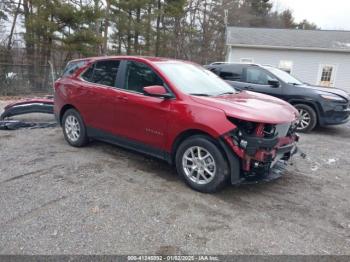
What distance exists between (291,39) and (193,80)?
1764 centimetres

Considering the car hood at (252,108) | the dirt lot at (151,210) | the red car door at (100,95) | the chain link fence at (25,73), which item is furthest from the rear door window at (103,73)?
the chain link fence at (25,73)

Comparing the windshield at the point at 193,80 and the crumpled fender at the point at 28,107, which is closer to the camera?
the windshield at the point at 193,80

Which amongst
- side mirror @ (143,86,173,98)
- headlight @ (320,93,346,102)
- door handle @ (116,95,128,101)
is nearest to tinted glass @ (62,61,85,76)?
door handle @ (116,95,128,101)

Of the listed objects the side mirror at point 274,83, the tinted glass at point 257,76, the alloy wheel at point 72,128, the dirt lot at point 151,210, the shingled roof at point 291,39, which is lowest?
the dirt lot at point 151,210

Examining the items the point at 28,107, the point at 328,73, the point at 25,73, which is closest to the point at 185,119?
the point at 28,107

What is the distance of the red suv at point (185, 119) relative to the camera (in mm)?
3709

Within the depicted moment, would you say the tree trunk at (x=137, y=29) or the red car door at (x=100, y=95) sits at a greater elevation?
the tree trunk at (x=137, y=29)

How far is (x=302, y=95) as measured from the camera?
7.75 meters

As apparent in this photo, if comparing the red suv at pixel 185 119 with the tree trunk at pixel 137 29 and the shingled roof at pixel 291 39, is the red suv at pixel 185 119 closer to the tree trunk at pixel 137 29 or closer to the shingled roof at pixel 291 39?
the shingled roof at pixel 291 39

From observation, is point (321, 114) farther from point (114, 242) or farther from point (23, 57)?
point (23, 57)

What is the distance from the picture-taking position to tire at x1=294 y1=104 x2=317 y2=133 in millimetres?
7738

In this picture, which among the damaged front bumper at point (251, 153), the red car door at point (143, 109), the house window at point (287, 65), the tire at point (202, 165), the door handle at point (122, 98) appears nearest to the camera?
the damaged front bumper at point (251, 153)

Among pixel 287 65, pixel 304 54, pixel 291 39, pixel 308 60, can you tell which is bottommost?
pixel 287 65

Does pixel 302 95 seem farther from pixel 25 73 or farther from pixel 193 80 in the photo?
pixel 25 73
